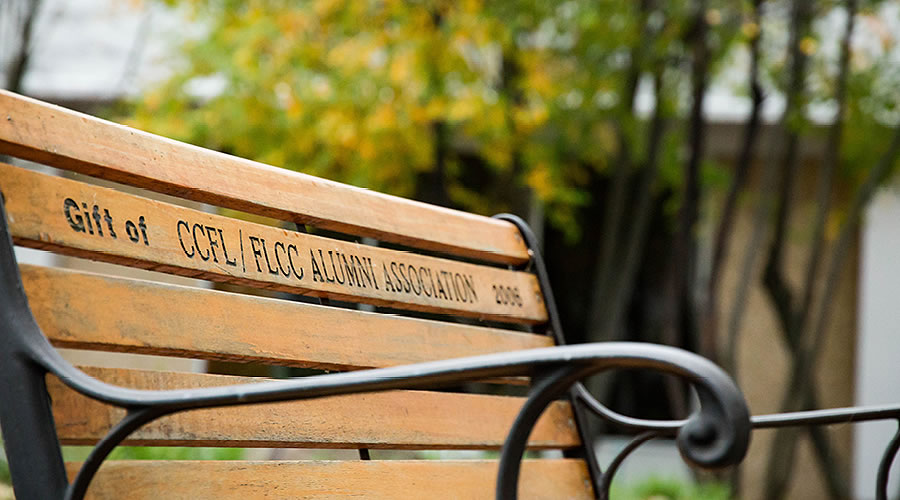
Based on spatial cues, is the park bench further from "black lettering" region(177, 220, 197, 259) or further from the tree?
the tree

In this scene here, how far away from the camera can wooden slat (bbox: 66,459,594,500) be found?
3.41 ft

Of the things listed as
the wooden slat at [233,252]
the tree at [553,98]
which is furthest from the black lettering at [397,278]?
the tree at [553,98]

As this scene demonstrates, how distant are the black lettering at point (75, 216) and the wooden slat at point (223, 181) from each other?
1.5 inches

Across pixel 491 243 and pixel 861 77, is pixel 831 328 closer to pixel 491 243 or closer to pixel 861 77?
pixel 861 77

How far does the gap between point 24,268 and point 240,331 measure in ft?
0.95

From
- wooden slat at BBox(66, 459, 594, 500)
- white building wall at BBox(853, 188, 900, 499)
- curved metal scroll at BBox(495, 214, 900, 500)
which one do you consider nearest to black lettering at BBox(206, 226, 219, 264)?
wooden slat at BBox(66, 459, 594, 500)

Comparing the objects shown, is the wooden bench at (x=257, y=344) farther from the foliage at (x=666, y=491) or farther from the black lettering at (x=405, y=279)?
the foliage at (x=666, y=491)

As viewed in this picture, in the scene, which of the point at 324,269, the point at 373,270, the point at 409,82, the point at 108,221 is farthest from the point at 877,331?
the point at 108,221

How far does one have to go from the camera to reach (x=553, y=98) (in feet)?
17.6

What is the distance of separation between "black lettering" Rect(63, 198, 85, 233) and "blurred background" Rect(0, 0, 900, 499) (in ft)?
12.1

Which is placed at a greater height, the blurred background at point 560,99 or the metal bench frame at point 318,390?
the metal bench frame at point 318,390

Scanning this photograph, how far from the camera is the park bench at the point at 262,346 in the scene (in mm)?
800

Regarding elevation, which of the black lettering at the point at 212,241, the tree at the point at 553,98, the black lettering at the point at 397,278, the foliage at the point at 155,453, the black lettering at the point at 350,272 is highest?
the black lettering at the point at 212,241

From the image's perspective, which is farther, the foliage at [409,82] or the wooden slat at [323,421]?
the foliage at [409,82]
